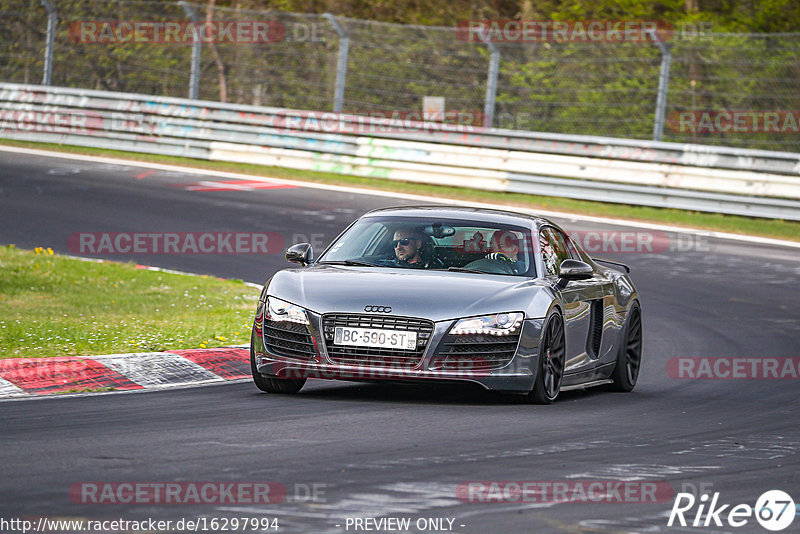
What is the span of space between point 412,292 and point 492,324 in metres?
0.52

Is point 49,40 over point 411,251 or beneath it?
over

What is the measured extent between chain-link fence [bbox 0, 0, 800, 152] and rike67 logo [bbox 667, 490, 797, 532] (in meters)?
17.0

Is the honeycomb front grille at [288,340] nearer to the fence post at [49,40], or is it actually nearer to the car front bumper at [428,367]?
the car front bumper at [428,367]

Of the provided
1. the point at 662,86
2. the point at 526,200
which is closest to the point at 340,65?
the point at 526,200

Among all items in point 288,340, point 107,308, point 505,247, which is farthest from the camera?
point 107,308

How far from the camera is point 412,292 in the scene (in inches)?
332

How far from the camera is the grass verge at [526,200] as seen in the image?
837 inches

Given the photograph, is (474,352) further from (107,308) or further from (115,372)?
(107,308)

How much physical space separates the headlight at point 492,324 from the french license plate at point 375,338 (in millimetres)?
267

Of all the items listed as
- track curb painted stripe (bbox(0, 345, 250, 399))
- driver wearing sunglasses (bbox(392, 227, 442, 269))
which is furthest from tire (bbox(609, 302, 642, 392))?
track curb painted stripe (bbox(0, 345, 250, 399))

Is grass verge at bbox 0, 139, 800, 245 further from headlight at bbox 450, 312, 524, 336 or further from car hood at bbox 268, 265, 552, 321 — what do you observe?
headlight at bbox 450, 312, 524, 336

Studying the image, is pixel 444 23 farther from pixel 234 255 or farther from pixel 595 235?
pixel 234 255

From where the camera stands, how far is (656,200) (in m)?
22.6

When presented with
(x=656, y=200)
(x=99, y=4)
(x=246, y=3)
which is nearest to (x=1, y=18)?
(x=99, y=4)
